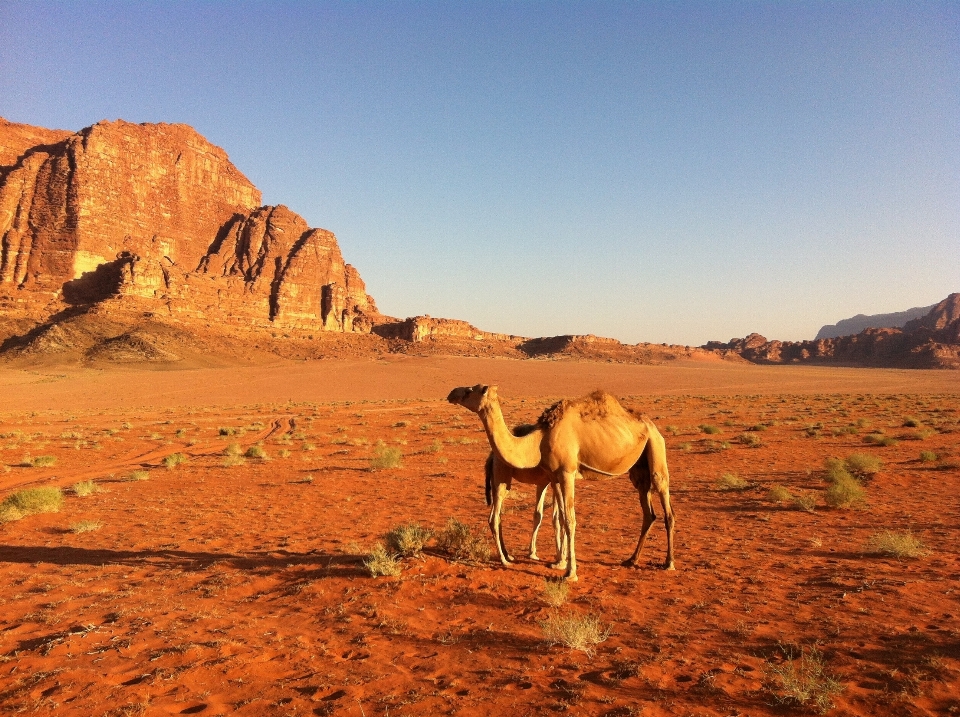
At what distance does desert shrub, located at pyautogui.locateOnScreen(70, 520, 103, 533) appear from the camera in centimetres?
971

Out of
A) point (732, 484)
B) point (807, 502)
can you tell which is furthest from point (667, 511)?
point (732, 484)

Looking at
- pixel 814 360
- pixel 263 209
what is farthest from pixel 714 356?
pixel 263 209

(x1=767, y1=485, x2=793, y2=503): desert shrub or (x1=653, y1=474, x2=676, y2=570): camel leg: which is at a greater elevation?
(x1=653, y1=474, x2=676, y2=570): camel leg

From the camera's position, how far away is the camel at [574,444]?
249 inches

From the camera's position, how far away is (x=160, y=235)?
429 ft

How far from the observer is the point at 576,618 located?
16.7 ft

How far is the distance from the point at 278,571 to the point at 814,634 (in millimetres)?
6475

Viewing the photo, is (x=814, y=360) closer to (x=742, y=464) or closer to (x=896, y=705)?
(x=742, y=464)

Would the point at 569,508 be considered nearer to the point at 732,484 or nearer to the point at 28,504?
the point at 732,484

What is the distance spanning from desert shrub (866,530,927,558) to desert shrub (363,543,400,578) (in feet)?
23.1

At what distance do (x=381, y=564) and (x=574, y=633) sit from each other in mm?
2900

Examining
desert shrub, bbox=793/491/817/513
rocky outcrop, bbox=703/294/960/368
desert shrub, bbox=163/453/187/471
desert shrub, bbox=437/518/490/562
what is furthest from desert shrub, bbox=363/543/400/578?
rocky outcrop, bbox=703/294/960/368

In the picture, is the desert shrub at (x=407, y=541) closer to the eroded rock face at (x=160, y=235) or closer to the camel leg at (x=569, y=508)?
the camel leg at (x=569, y=508)

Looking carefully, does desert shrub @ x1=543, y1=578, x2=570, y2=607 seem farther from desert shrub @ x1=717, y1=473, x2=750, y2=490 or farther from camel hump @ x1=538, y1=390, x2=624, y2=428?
desert shrub @ x1=717, y1=473, x2=750, y2=490
